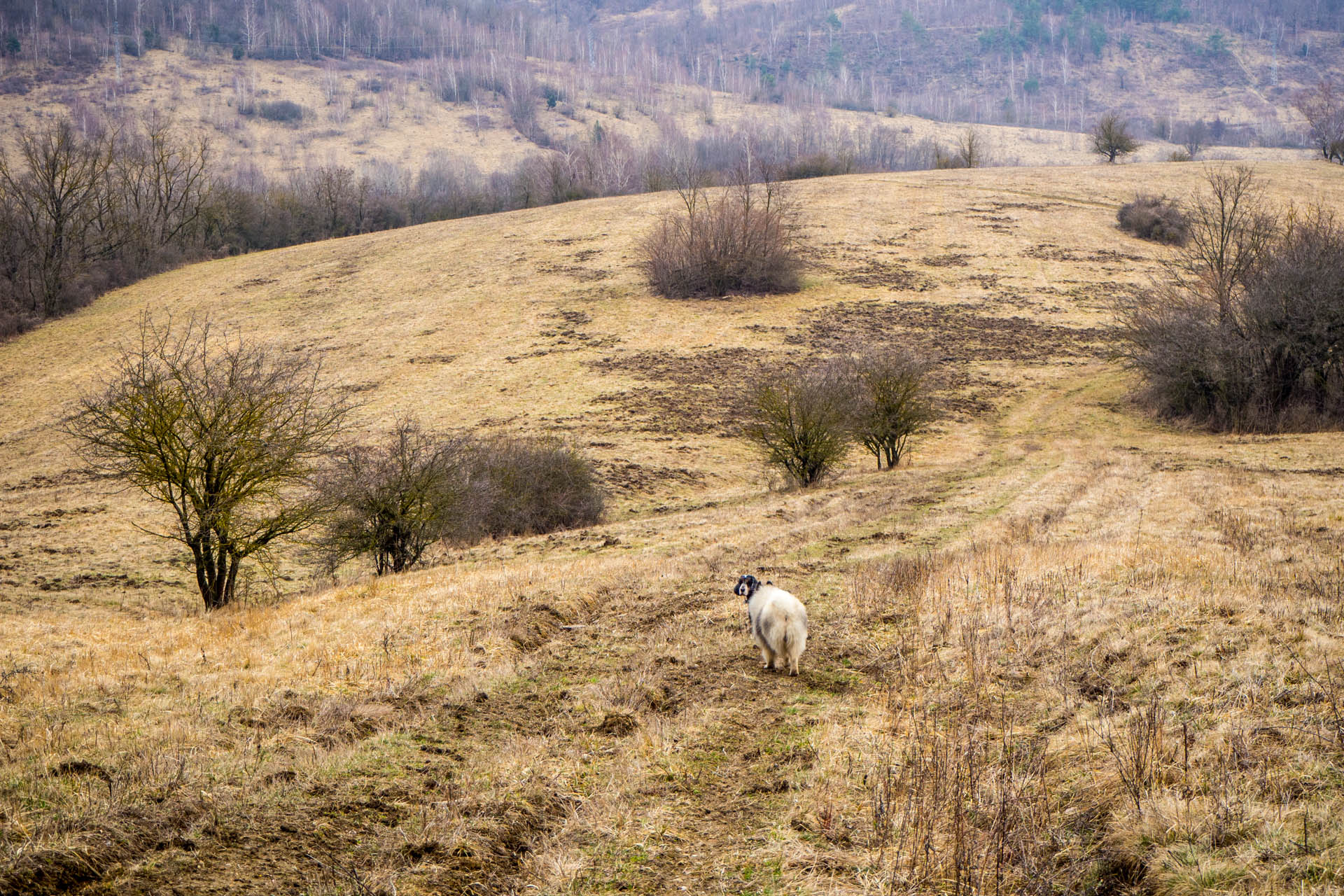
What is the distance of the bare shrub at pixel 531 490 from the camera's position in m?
25.3

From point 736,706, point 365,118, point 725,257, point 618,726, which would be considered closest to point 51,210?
point 725,257

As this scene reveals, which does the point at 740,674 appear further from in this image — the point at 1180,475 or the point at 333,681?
the point at 1180,475

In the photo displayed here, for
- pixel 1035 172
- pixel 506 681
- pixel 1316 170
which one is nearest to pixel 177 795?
pixel 506 681

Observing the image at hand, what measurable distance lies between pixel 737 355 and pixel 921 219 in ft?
113

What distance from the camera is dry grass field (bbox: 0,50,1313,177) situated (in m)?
143

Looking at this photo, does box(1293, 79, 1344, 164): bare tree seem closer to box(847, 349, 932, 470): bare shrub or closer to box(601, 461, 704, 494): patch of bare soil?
box(847, 349, 932, 470): bare shrub

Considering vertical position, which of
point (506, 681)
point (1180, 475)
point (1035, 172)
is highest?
point (1035, 172)

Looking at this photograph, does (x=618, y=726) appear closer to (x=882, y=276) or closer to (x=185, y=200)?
(x=882, y=276)

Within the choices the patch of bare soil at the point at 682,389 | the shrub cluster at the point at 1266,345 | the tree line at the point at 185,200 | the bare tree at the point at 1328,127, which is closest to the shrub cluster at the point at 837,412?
the patch of bare soil at the point at 682,389

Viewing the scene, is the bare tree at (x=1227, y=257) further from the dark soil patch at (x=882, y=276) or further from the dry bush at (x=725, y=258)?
the dry bush at (x=725, y=258)

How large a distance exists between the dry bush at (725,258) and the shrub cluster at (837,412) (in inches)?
1126

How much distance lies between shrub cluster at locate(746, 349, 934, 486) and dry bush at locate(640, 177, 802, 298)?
28588 mm

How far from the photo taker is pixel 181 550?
25859mm

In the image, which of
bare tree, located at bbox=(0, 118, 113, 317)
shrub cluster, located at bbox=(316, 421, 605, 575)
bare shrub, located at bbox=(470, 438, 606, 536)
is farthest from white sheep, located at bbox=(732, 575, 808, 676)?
bare tree, located at bbox=(0, 118, 113, 317)
